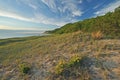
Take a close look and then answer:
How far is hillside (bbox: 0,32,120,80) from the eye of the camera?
16.2 m

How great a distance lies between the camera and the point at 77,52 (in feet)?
62.3

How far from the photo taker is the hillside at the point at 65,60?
16.2 meters

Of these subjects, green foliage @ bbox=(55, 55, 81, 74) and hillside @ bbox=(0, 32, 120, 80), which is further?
green foliage @ bbox=(55, 55, 81, 74)

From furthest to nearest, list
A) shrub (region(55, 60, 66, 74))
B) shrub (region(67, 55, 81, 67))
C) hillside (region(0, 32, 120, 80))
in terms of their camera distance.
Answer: shrub (region(67, 55, 81, 67)) < shrub (region(55, 60, 66, 74)) < hillside (region(0, 32, 120, 80))

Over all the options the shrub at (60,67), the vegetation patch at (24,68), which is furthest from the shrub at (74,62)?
the vegetation patch at (24,68)

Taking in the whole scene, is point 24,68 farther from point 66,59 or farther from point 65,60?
point 66,59

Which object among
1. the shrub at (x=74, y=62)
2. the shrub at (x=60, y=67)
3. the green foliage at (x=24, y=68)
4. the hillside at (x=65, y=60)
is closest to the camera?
the hillside at (x=65, y=60)

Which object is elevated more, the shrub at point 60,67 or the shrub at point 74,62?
the shrub at point 74,62

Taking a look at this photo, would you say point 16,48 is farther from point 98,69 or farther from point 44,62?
point 98,69

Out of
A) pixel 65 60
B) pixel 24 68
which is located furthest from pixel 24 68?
pixel 65 60

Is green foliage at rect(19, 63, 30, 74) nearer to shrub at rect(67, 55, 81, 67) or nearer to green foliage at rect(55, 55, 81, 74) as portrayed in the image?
green foliage at rect(55, 55, 81, 74)

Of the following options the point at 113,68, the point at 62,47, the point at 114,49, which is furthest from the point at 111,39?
the point at 113,68

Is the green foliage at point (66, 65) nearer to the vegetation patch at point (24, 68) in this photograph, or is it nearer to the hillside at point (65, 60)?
the hillside at point (65, 60)

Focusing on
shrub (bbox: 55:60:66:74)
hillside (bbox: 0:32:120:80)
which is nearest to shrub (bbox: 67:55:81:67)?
hillside (bbox: 0:32:120:80)
